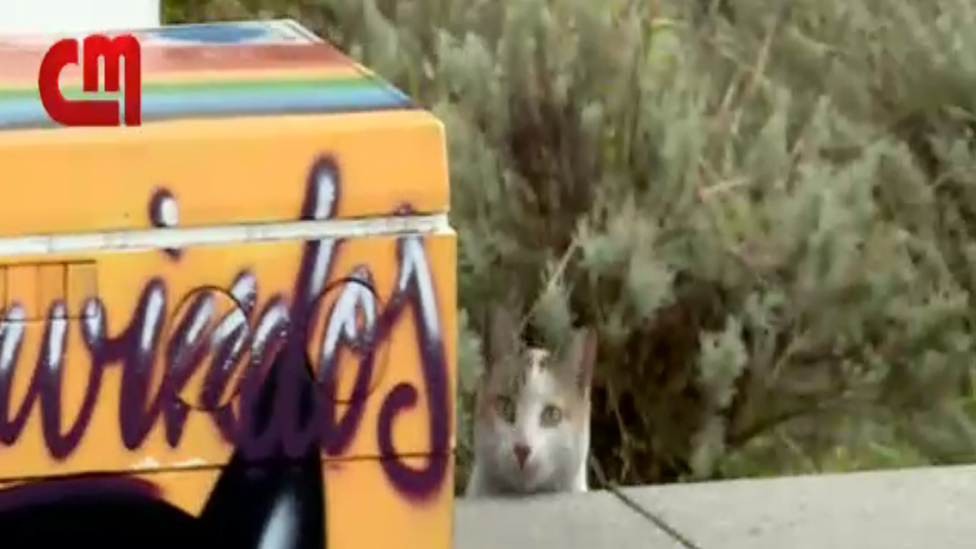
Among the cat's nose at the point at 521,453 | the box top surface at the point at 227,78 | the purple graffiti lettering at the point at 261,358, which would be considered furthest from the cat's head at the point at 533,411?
the purple graffiti lettering at the point at 261,358

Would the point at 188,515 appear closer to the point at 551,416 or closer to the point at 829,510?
the point at 829,510

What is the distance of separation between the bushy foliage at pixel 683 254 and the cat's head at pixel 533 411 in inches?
2.5

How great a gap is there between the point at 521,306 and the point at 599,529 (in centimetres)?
81

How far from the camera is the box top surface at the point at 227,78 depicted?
1.34m

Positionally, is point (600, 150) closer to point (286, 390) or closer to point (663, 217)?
point (663, 217)

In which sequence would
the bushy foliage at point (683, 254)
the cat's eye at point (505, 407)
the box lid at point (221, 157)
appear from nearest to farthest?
the box lid at point (221, 157), the cat's eye at point (505, 407), the bushy foliage at point (683, 254)

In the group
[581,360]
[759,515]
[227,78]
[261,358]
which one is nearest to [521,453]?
[581,360]

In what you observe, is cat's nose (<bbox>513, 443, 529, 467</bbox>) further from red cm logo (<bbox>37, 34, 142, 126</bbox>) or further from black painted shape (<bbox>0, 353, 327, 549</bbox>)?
black painted shape (<bbox>0, 353, 327, 549</bbox>)

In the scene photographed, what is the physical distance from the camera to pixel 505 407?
2881mm

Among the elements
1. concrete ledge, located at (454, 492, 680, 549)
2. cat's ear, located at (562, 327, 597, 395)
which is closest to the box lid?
concrete ledge, located at (454, 492, 680, 549)

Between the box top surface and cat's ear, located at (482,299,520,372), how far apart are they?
1.25m

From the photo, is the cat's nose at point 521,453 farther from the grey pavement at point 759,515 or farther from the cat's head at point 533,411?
the grey pavement at point 759,515

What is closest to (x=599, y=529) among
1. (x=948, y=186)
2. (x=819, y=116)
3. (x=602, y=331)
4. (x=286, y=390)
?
(x=602, y=331)

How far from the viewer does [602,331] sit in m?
3.15
